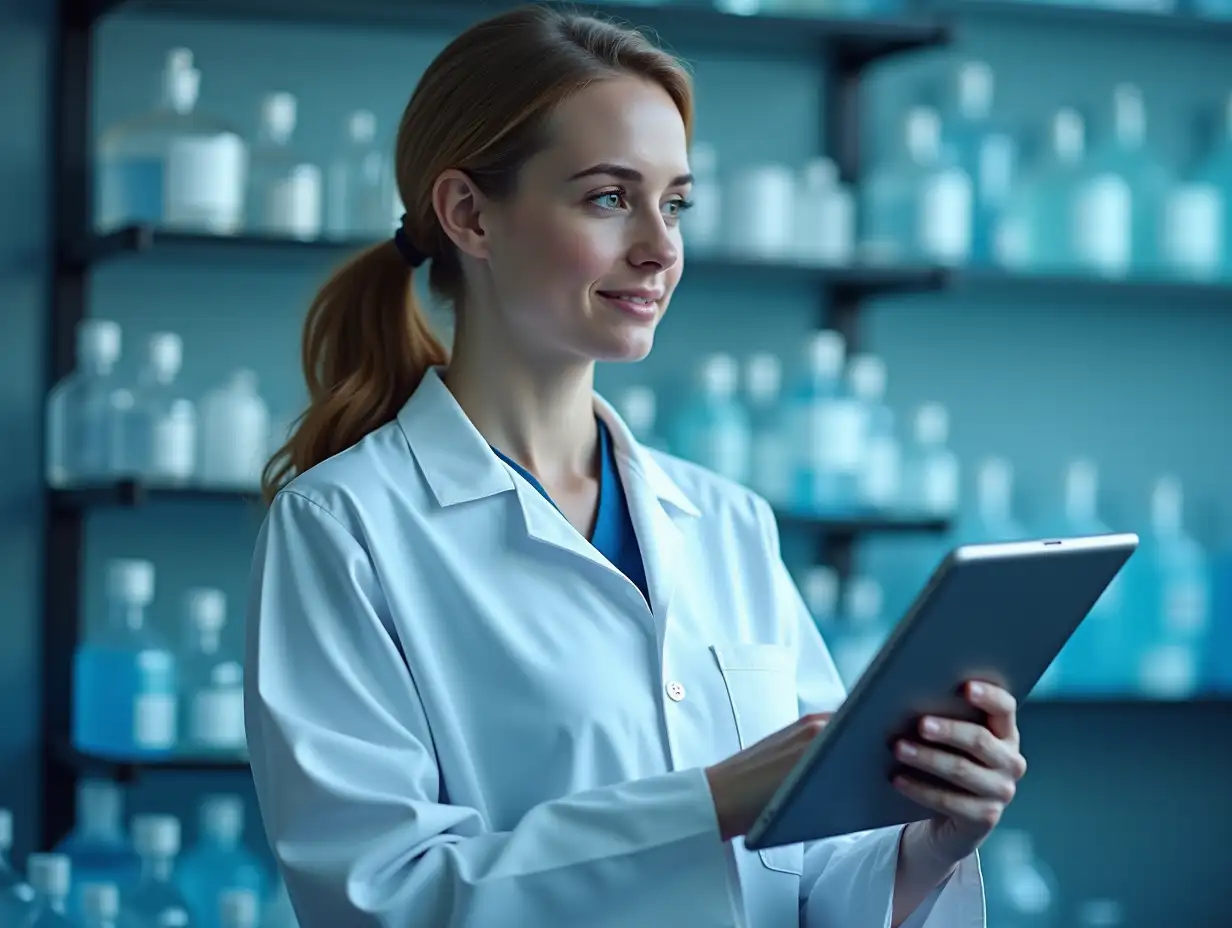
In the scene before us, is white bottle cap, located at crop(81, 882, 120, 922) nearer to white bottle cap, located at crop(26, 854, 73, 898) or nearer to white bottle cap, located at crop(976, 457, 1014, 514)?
white bottle cap, located at crop(26, 854, 73, 898)

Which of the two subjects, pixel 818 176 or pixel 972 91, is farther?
pixel 972 91

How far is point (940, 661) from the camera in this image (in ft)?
3.32

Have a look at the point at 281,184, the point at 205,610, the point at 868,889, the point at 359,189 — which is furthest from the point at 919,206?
the point at 868,889

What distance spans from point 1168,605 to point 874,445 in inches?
20.6

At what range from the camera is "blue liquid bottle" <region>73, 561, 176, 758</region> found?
2.05 meters

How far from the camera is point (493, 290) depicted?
53.0 inches

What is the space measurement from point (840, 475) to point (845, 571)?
234 millimetres

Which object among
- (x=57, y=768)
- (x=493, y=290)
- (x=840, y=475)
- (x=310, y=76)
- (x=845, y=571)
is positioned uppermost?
(x=310, y=76)

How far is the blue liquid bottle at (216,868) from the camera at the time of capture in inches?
83.4

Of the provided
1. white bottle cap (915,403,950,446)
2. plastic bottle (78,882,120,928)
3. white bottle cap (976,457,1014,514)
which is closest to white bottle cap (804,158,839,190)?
white bottle cap (915,403,950,446)

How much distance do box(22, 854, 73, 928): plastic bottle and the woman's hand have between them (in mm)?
1212

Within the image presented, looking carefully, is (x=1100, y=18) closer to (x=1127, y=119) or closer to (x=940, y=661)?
(x=1127, y=119)

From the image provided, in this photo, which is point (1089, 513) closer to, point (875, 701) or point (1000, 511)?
point (1000, 511)

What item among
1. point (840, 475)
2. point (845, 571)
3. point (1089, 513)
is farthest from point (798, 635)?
point (1089, 513)
